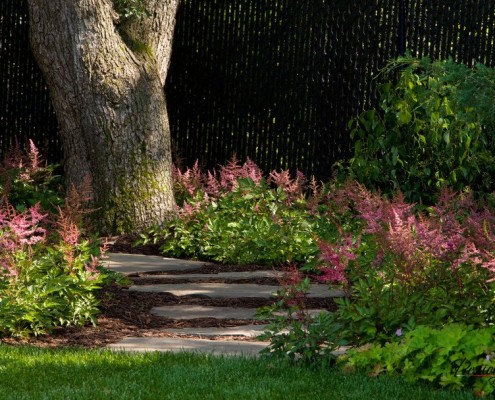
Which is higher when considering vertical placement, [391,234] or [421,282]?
[391,234]

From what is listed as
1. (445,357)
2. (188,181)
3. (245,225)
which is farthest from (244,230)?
(445,357)

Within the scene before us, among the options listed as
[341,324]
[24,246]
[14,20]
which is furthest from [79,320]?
[14,20]

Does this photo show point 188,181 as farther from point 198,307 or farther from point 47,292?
point 47,292

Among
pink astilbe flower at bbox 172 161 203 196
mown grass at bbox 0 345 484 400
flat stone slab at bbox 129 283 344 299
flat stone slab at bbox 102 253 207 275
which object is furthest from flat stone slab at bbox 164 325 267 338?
pink astilbe flower at bbox 172 161 203 196

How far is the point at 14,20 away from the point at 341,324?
8878 millimetres

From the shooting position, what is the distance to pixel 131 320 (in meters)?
6.25

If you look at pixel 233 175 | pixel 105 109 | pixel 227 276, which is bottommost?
pixel 227 276

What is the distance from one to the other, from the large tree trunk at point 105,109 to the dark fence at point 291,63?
1944 millimetres

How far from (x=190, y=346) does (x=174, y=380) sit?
2.99ft

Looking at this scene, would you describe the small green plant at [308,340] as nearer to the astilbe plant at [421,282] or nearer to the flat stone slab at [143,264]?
the astilbe plant at [421,282]

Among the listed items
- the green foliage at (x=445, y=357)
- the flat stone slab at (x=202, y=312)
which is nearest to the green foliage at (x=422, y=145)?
the flat stone slab at (x=202, y=312)

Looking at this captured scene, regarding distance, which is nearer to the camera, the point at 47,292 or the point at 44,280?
the point at 47,292

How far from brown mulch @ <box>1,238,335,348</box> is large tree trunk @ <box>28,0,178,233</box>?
1933 millimetres

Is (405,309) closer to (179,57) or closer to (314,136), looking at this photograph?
(314,136)
